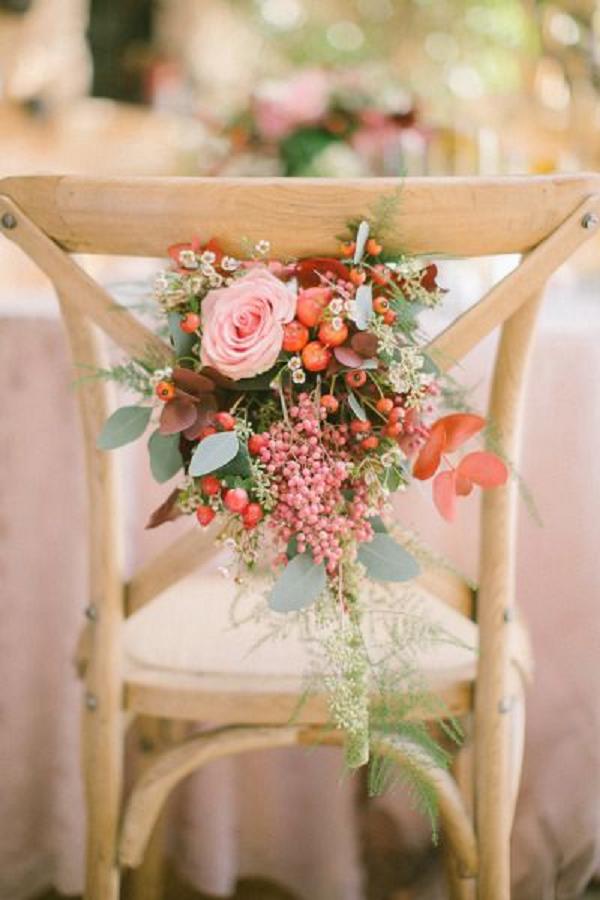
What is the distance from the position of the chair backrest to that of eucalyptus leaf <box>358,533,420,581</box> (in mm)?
164

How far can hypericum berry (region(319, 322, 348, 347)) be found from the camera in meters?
0.75

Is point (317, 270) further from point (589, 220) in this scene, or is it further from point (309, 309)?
point (589, 220)

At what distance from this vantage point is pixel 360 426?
79cm

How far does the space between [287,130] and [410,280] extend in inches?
38.7

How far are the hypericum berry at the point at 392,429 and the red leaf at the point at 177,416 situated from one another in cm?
16


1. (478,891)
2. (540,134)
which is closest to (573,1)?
(540,134)

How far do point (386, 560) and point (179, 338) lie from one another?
10.1 inches

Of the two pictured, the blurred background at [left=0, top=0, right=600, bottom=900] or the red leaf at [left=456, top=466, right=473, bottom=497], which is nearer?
the red leaf at [left=456, top=466, right=473, bottom=497]

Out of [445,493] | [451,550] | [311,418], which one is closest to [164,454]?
[311,418]

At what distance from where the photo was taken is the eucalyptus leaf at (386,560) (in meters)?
0.81

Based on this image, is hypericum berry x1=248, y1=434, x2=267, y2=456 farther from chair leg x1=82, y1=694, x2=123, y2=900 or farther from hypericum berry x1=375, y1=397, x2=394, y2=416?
chair leg x1=82, y1=694, x2=123, y2=900

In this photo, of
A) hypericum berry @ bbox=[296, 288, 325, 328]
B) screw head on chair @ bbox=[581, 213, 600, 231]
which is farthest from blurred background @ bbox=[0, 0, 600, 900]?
screw head on chair @ bbox=[581, 213, 600, 231]

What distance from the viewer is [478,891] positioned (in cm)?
98

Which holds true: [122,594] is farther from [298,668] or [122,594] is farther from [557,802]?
[557,802]
